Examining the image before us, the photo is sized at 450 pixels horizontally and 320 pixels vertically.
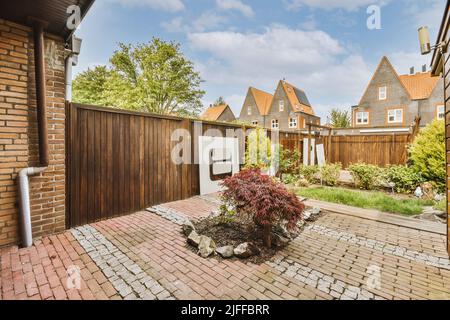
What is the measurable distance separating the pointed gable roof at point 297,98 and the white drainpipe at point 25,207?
27.3 metres

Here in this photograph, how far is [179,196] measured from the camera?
593 centimetres

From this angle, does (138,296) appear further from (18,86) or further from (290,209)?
(18,86)

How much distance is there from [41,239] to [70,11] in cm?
349

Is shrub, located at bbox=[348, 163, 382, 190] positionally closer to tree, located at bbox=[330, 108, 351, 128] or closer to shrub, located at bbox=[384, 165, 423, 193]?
shrub, located at bbox=[384, 165, 423, 193]

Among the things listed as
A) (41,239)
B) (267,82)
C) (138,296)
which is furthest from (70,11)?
(267,82)

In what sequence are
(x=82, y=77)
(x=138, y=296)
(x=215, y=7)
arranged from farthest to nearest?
(x=82, y=77)
(x=215, y=7)
(x=138, y=296)

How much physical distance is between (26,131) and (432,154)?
1010cm

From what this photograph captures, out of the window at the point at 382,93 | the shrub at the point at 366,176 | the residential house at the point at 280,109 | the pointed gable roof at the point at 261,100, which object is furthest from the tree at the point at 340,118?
the shrub at the point at 366,176

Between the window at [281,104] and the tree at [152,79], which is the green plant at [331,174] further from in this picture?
the window at [281,104]

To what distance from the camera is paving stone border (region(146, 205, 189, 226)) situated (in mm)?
4406

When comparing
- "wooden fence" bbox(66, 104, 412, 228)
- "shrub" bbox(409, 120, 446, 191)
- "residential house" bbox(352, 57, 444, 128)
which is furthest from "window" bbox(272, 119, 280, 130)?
"wooden fence" bbox(66, 104, 412, 228)

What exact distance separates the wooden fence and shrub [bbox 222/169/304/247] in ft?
8.37

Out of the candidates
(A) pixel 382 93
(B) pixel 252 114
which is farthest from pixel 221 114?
(A) pixel 382 93

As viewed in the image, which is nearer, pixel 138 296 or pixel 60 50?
pixel 138 296
